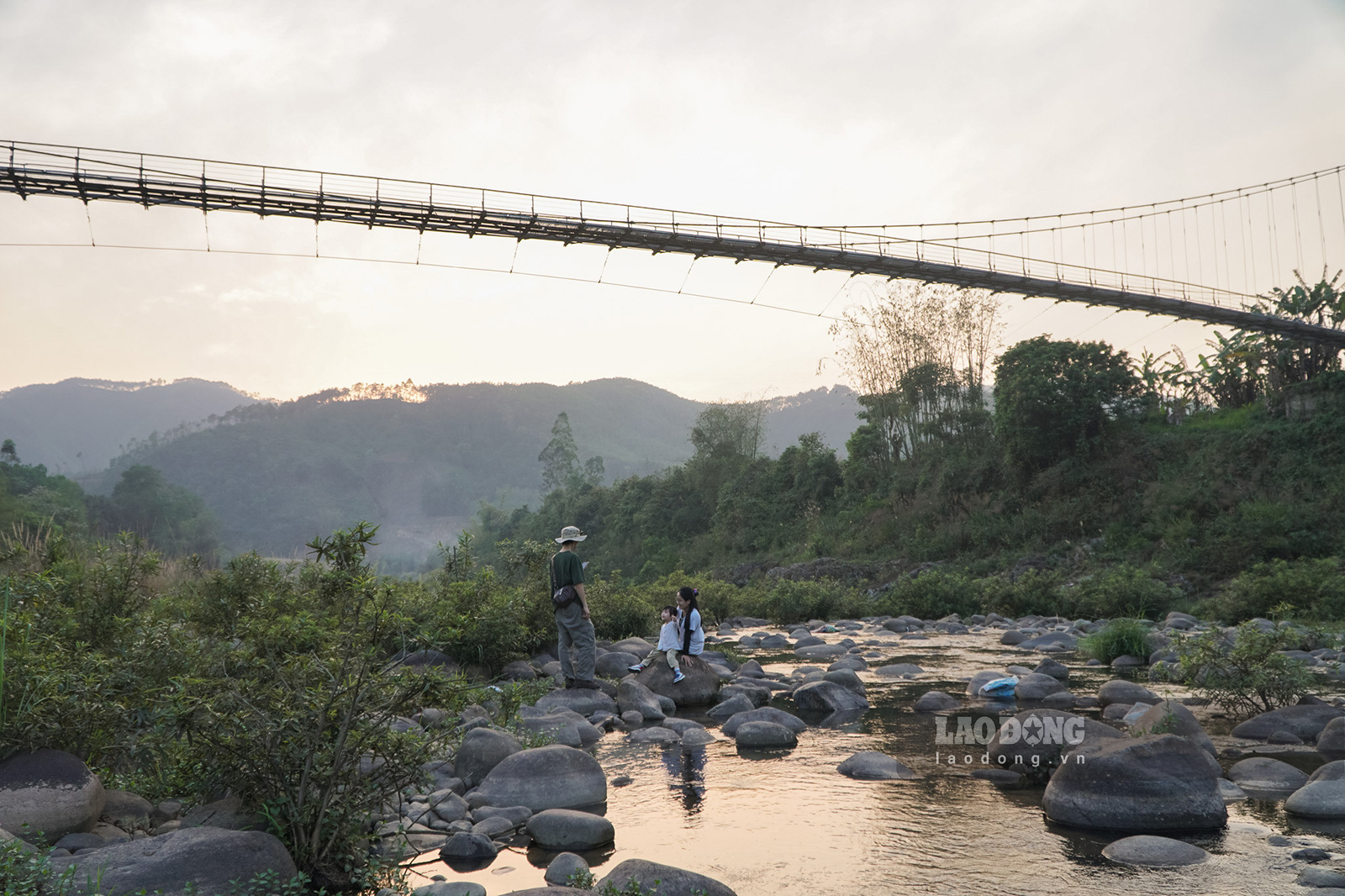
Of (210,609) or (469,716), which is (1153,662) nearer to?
(469,716)

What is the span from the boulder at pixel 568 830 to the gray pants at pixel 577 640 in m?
4.11

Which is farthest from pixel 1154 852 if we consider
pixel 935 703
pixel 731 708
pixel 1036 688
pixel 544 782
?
pixel 1036 688

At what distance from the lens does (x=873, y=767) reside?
Answer: 6.82 m

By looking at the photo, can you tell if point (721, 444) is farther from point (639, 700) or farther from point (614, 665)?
point (639, 700)

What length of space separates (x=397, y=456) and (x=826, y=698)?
14246 cm

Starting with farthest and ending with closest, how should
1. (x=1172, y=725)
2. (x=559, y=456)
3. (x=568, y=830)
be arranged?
(x=559, y=456)
(x=1172, y=725)
(x=568, y=830)

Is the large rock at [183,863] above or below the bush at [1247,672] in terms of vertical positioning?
below

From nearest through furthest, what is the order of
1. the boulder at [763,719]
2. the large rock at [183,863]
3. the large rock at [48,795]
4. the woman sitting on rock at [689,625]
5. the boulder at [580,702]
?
the large rock at [183,863]
the large rock at [48,795]
the boulder at [763,719]
the boulder at [580,702]
the woman sitting on rock at [689,625]

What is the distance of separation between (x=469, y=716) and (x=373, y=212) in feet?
42.3

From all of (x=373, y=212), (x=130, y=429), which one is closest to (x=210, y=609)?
(x=373, y=212)

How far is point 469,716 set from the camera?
313 inches

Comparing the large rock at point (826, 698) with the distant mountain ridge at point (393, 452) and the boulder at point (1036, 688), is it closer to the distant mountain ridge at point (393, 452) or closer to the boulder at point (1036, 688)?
the boulder at point (1036, 688)

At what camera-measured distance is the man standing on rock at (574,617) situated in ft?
31.0

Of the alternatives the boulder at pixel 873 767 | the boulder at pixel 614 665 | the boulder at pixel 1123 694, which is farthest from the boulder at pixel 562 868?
the boulder at pixel 1123 694
